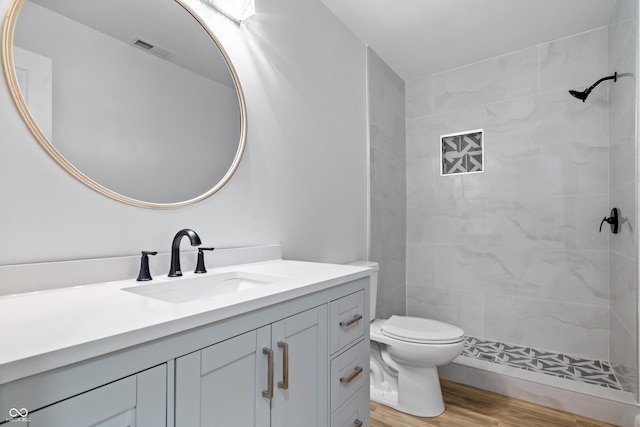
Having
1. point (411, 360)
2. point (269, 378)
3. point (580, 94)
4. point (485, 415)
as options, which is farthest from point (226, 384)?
point (580, 94)

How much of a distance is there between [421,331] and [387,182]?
124cm

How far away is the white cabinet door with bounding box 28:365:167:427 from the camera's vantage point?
50 centimetres

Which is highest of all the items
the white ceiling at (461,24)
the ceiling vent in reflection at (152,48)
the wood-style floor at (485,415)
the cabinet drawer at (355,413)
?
the white ceiling at (461,24)

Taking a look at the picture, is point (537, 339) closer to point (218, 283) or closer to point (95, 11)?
point (218, 283)

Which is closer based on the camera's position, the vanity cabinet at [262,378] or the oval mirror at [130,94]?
the vanity cabinet at [262,378]

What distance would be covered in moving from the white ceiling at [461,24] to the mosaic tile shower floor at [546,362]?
2310 mm

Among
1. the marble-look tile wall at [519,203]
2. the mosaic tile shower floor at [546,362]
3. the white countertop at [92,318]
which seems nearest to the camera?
the white countertop at [92,318]

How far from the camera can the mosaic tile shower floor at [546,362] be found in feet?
6.70

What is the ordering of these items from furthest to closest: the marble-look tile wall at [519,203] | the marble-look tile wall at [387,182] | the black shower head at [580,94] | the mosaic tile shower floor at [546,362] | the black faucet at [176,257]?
the marble-look tile wall at [387,182] → the marble-look tile wall at [519,203] → the black shower head at [580,94] → the mosaic tile shower floor at [546,362] → the black faucet at [176,257]

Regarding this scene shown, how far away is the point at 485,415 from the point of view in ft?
6.31

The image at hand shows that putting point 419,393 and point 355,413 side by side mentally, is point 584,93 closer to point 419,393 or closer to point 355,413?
point 419,393

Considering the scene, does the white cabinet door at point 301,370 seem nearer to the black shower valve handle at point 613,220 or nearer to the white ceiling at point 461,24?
the white ceiling at point 461,24

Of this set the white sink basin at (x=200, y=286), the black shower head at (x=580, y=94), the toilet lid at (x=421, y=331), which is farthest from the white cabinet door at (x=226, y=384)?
the black shower head at (x=580, y=94)

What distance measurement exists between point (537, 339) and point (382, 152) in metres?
1.84
